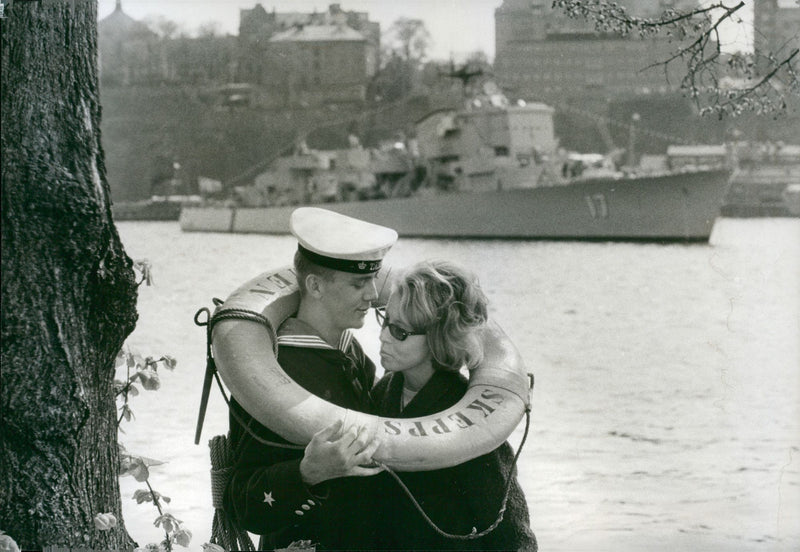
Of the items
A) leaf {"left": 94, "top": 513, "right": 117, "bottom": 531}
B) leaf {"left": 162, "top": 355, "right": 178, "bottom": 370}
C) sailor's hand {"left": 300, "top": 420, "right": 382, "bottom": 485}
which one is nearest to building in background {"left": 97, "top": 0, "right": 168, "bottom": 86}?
leaf {"left": 162, "top": 355, "right": 178, "bottom": 370}

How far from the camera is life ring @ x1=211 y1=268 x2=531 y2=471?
252 cm

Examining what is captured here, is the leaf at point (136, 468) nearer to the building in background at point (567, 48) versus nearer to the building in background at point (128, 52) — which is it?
the building in background at point (567, 48)

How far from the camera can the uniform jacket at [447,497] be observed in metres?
2.62

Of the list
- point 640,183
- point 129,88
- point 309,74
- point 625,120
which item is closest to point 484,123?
point 640,183

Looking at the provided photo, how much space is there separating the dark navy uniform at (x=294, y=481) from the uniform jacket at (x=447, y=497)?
0.21 ft

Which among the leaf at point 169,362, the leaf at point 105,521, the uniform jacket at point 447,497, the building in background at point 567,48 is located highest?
the building in background at point 567,48

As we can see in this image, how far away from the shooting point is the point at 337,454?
2.45m

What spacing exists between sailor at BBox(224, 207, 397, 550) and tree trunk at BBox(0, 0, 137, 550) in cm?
39

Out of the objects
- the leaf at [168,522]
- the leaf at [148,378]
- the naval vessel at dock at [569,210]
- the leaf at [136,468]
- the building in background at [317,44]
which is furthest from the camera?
the naval vessel at dock at [569,210]

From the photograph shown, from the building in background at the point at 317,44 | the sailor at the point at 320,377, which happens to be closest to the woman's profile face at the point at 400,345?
the sailor at the point at 320,377

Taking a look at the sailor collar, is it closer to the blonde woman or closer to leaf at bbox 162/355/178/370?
the blonde woman

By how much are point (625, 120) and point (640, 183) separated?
30.9 feet

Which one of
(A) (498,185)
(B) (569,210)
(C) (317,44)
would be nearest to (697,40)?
(C) (317,44)

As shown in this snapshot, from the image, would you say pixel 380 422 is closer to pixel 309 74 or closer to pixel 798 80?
pixel 798 80
